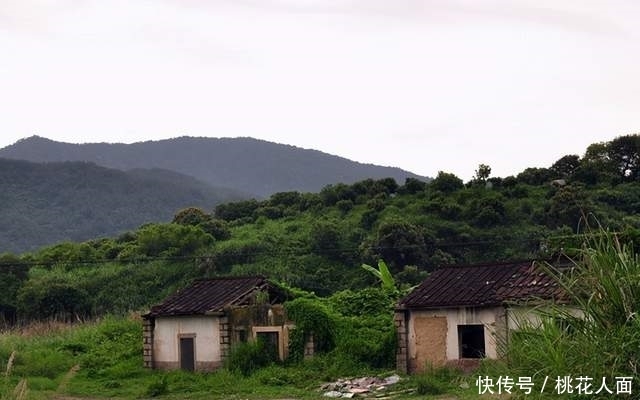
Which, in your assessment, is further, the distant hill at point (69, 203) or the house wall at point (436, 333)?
the distant hill at point (69, 203)

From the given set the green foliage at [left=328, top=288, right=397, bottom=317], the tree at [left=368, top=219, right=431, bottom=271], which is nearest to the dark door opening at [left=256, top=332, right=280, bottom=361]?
the green foliage at [left=328, top=288, right=397, bottom=317]

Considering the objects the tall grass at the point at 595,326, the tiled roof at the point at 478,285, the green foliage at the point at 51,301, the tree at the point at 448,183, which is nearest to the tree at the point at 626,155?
the tree at the point at 448,183

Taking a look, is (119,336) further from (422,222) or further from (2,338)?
(422,222)

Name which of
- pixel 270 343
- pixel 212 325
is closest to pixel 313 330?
pixel 270 343

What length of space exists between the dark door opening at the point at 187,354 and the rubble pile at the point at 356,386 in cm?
521

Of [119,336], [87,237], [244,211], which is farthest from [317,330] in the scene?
[87,237]

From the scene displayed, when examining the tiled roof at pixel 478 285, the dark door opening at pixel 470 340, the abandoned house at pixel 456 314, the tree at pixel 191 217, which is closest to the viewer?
the tiled roof at pixel 478 285

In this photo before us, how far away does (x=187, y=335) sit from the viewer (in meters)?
30.7

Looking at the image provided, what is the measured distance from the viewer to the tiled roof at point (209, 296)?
30.6 metres

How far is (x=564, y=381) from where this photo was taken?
859 centimetres

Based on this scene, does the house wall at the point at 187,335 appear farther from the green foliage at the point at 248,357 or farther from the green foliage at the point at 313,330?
the green foliage at the point at 313,330

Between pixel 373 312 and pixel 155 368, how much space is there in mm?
6812

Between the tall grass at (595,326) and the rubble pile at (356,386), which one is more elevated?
the tall grass at (595,326)

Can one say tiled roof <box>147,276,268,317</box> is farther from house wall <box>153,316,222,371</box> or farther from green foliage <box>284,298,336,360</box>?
green foliage <box>284,298,336,360</box>
